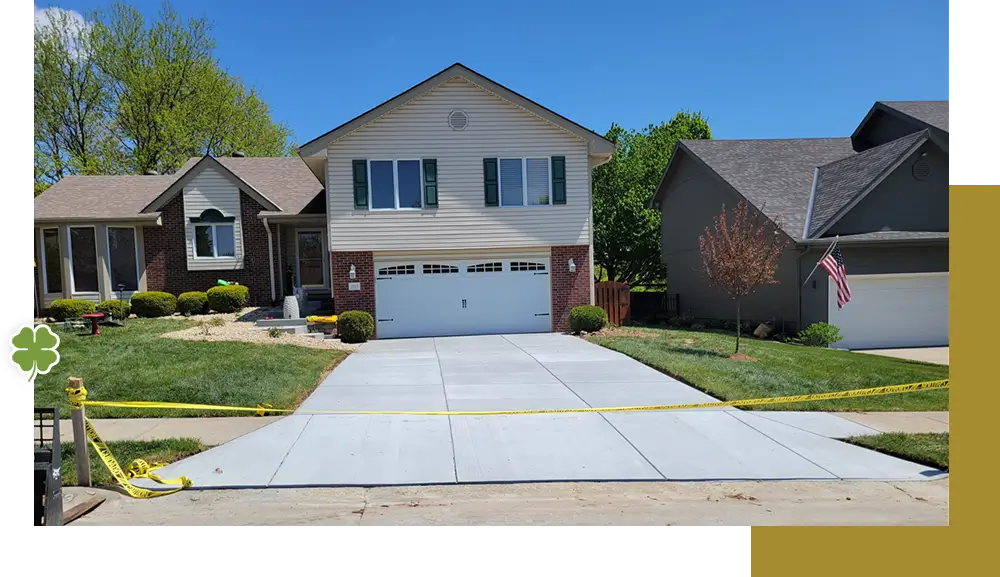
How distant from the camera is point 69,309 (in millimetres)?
15445

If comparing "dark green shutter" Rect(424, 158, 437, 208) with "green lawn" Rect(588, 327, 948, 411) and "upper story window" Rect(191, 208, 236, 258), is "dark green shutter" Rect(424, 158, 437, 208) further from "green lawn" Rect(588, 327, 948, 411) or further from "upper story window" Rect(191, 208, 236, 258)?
"upper story window" Rect(191, 208, 236, 258)

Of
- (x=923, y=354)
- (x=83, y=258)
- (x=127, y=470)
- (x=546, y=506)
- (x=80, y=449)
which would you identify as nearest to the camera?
(x=546, y=506)

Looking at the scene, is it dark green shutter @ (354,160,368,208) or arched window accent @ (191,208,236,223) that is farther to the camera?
arched window accent @ (191,208,236,223)

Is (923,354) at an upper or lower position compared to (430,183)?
lower

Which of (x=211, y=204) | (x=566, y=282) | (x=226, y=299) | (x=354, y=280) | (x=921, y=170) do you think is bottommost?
(x=226, y=299)

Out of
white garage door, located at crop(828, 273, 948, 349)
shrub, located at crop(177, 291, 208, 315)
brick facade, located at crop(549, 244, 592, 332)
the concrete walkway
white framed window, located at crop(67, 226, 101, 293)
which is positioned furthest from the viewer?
white framed window, located at crop(67, 226, 101, 293)

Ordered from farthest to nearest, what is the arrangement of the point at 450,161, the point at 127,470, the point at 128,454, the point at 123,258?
the point at 123,258
the point at 450,161
the point at 128,454
the point at 127,470

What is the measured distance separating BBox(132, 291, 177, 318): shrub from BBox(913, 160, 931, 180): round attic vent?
62.9 feet

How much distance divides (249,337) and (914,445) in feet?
40.1

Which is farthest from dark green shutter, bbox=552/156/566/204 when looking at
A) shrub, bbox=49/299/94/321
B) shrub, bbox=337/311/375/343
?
shrub, bbox=49/299/94/321

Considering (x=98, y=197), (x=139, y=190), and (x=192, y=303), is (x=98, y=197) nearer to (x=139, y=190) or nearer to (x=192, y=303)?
(x=139, y=190)

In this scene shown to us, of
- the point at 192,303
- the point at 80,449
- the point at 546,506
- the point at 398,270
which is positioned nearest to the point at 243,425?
the point at 80,449

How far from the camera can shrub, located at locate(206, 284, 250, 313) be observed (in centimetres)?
1652

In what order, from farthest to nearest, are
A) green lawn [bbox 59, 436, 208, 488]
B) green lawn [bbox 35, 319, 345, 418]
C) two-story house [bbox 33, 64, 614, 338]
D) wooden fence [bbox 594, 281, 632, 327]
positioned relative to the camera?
wooden fence [bbox 594, 281, 632, 327] → two-story house [bbox 33, 64, 614, 338] → green lawn [bbox 35, 319, 345, 418] → green lawn [bbox 59, 436, 208, 488]
